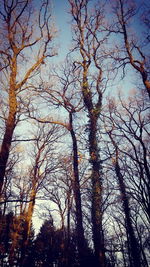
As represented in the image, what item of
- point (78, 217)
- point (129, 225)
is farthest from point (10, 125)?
point (129, 225)

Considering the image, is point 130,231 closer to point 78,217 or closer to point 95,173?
point 95,173

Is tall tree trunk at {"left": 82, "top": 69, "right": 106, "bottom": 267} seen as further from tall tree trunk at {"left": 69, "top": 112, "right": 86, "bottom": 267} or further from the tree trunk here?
the tree trunk

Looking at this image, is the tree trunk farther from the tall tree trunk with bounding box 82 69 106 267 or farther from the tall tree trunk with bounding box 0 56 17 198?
the tall tree trunk with bounding box 0 56 17 198

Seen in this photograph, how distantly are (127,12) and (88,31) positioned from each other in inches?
199

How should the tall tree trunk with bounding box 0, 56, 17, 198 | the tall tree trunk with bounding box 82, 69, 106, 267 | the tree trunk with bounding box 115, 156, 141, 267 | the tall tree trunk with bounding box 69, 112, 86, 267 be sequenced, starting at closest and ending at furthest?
the tall tree trunk with bounding box 0, 56, 17, 198, the tall tree trunk with bounding box 69, 112, 86, 267, the tall tree trunk with bounding box 82, 69, 106, 267, the tree trunk with bounding box 115, 156, 141, 267

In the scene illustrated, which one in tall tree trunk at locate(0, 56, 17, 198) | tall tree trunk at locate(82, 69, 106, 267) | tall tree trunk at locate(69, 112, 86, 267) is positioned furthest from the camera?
tall tree trunk at locate(82, 69, 106, 267)

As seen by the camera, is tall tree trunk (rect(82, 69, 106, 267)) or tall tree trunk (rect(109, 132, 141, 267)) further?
tall tree trunk (rect(109, 132, 141, 267))

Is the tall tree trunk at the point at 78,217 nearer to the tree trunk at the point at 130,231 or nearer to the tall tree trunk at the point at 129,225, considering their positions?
the tall tree trunk at the point at 129,225

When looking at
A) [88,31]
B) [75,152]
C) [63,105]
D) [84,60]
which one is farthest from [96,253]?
[88,31]

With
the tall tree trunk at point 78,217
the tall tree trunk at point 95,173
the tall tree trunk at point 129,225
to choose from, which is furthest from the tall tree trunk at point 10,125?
the tall tree trunk at point 129,225

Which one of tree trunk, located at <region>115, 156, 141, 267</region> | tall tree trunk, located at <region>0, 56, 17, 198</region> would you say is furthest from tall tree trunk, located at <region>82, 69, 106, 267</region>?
tall tree trunk, located at <region>0, 56, 17, 198</region>

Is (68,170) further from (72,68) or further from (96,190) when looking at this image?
(72,68)

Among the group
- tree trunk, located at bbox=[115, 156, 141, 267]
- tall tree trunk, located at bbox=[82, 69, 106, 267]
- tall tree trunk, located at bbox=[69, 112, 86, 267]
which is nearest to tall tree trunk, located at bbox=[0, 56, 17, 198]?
tall tree trunk, located at bbox=[69, 112, 86, 267]

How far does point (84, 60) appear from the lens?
15.5 metres
